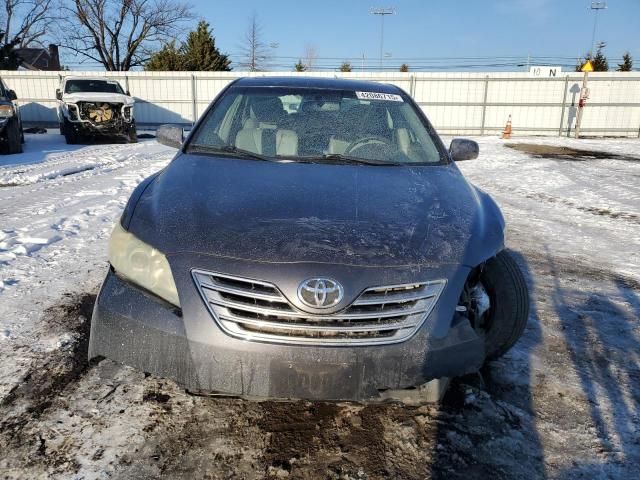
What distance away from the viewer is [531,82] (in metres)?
20.5

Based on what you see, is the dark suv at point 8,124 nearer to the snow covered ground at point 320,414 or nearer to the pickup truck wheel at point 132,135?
the pickup truck wheel at point 132,135

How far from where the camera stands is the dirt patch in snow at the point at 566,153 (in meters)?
13.1

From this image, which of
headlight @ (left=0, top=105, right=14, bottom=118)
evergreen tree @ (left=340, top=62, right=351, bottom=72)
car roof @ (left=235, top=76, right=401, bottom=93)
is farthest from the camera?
evergreen tree @ (left=340, top=62, right=351, bottom=72)

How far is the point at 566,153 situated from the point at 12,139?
1430 centimetres

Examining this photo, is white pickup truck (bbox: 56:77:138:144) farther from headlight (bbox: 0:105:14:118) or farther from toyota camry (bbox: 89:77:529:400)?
toyota camry (bbox: 89:77:529:400)

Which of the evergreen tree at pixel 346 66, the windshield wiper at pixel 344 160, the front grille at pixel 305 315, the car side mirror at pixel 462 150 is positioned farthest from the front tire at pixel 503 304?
the evergreen tree at pixel 346 66

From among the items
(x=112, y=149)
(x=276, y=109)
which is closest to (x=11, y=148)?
(x=112, y=149)

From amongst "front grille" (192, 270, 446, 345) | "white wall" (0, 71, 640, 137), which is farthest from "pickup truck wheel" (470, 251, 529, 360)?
"white wall" (0, 71, 640, 137)

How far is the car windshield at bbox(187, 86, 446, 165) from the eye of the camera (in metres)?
2.92

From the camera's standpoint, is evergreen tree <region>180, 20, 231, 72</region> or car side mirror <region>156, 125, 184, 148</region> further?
evergreen tree <region>180, 20, 231, 72</region>

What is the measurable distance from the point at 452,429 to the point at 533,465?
0.32m

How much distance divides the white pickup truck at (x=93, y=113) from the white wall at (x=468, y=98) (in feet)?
24.9

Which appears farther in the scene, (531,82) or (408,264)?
(531,82)

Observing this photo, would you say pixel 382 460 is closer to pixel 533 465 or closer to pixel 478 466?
pixel 478 466
